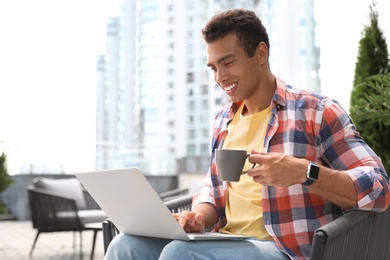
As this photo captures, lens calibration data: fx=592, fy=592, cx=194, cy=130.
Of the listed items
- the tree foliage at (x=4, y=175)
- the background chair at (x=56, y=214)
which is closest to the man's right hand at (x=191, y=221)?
the background chair at (x=56, y=214)

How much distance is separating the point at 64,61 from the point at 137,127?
2365 mm

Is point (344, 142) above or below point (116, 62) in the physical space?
below

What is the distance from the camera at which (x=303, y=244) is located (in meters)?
1.47

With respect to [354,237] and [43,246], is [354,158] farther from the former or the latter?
[43,246]

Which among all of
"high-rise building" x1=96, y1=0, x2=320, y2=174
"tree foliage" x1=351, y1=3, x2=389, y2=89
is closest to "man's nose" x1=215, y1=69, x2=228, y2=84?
"tree foliage" x1=351, y1=3, x2=389, y2=89

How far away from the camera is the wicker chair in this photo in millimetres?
1203

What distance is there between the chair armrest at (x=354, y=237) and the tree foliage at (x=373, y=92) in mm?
501

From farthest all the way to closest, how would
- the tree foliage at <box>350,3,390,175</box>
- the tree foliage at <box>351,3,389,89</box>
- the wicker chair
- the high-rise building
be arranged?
the high-rise building
the tree foliage at <box>351,3,389,89</box>
the tree foliage at <box>350,3,390,175</box>
the wicker chair

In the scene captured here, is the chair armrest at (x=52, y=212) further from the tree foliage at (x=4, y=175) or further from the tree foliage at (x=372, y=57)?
the tree foliage at (x=372, y=57)

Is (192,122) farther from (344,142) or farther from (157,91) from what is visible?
(344,142)

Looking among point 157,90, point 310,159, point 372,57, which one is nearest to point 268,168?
point 310,159

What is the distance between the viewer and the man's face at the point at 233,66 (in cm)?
164

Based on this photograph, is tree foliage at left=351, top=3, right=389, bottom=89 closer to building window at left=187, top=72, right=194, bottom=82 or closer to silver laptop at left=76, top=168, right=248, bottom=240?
silver laptop at left=76, top=168, right=248, bottom=240

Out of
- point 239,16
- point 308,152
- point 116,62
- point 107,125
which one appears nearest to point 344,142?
point 308,152
